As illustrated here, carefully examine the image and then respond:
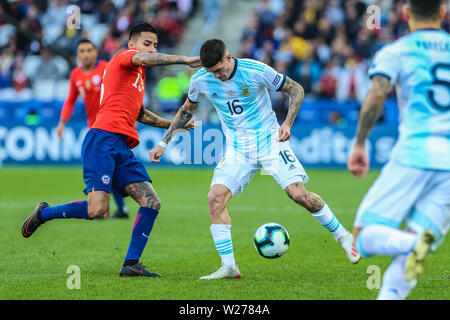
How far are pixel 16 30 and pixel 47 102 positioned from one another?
18.7ft

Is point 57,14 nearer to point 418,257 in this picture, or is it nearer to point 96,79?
point 96,79

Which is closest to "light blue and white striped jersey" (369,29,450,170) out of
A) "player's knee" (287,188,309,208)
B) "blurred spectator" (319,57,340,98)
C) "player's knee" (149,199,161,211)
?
"player's knee" (287,188,309,208)

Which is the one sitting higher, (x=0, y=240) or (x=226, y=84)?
(x=226, y=84)

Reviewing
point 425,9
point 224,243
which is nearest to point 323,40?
point 224,243

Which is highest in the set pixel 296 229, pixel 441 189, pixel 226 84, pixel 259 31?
pixel 259 31

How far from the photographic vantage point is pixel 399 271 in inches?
176

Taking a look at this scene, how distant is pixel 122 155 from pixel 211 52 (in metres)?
1.36

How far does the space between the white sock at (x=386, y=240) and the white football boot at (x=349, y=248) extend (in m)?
2.50

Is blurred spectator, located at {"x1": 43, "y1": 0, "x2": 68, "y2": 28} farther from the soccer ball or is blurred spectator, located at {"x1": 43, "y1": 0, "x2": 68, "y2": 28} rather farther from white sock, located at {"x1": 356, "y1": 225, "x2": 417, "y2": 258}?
white sock, located at {"x1": 356, "y1": 225, "x2": 417, "y2": 258}

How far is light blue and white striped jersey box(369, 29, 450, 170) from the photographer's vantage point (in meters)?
4.37

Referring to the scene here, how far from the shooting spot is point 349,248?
7.08 metres

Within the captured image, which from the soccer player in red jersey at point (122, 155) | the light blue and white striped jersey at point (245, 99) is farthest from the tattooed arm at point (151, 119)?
the light blue and white striped jersey at point (245, 99)
